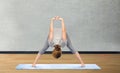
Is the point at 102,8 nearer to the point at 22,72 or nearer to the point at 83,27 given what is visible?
the point at 83,27

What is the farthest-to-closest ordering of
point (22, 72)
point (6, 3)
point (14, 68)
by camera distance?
1. point (6, 3)
2. point (14, 68)
3. point (22, 72)

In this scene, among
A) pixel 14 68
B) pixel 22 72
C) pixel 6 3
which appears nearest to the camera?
pixel 22 72

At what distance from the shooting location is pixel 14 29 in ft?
21.5

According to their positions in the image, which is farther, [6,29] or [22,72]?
[6,29]

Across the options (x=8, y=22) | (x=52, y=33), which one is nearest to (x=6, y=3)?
(x=8, y=22)

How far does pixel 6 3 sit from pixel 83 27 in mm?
2093

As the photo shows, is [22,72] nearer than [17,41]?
Yes

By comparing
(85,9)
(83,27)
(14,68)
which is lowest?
(14,68)

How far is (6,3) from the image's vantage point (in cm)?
645

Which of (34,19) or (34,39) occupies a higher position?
(34,19)

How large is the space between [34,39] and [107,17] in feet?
6.59

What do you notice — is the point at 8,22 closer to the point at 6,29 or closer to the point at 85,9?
the point at 6,29

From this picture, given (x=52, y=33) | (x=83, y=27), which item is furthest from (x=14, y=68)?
(x=83, y=27)

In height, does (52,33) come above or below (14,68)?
above
